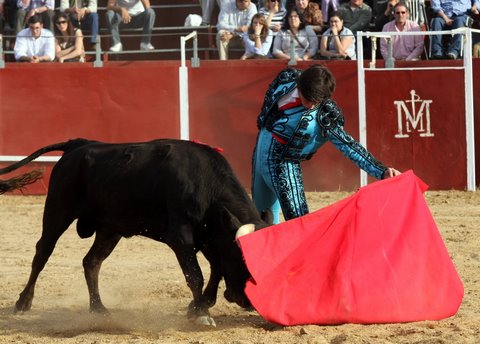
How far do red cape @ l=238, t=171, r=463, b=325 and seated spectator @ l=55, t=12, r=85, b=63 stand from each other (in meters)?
7.23

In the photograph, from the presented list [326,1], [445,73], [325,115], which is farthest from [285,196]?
[326,1]

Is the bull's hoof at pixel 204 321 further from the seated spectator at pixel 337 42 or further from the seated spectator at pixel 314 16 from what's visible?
the seated spectator at pixel 314 16

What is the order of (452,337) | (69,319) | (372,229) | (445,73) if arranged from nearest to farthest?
A: (452,337) < (372,229) < (69,319) < (445,73)

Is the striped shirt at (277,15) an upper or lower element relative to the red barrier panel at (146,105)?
upper

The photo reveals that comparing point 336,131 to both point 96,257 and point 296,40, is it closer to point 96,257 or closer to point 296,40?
point 96,257

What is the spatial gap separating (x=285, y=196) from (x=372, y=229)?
18.8 inches

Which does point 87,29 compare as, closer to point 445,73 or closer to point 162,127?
point 162,127

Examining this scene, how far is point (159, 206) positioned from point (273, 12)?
22.4 ft

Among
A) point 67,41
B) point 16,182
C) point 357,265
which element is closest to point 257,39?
point 67,41

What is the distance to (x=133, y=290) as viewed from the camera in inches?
262

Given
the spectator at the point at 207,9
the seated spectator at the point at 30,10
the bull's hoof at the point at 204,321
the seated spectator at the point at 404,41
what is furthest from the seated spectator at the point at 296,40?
the bull's hoof at the point at 204,321

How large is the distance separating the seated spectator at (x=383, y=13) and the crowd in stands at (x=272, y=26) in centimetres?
1

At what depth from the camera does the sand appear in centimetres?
502

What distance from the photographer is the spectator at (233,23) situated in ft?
39.3
